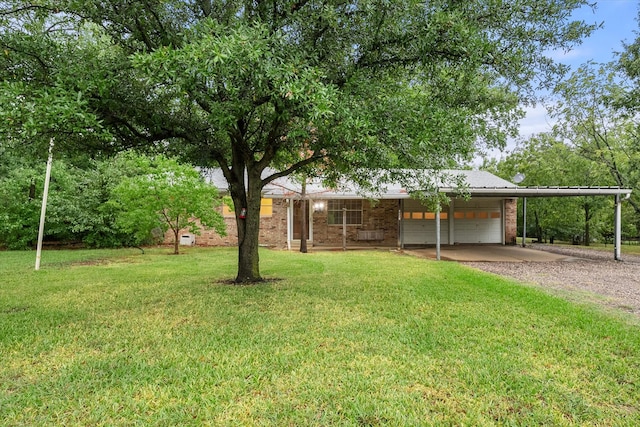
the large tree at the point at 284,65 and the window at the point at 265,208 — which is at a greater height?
the large tree at the point at 284,65

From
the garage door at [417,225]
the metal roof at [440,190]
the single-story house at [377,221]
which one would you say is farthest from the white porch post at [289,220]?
the garage door at [417,225]

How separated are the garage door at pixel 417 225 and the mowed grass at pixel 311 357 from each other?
30.7 feet

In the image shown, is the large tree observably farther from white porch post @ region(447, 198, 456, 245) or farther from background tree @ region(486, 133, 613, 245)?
background tree @ region(486, 133, 613, 245)

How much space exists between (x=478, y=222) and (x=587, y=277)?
8506mm

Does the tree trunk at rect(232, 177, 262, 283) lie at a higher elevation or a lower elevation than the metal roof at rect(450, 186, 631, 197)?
lower

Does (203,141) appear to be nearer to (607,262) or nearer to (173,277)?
(173,277)

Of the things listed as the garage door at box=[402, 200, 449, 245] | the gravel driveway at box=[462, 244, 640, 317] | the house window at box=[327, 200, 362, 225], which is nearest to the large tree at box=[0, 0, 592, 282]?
the gravel driveway at box=[462, 244, 640, 317]

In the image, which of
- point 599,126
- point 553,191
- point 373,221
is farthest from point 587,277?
point 599,126

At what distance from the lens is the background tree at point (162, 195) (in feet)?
38.7

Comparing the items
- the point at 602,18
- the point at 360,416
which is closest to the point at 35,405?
the point at 360,416

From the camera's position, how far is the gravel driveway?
638 centimetres

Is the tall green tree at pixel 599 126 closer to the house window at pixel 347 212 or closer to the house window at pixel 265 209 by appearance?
the house window at pixel 347 212

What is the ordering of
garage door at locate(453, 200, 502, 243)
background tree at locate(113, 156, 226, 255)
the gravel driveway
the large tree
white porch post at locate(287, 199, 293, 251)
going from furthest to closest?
1. garage door at locate(453, 200, 502, 243)
2. white porch post at locate(287, 199, 293, 251)
3. background tree at locate(113, 156, 226, 255)
4. the gravel driveway
5. the large tree

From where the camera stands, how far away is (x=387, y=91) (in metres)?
5.85
